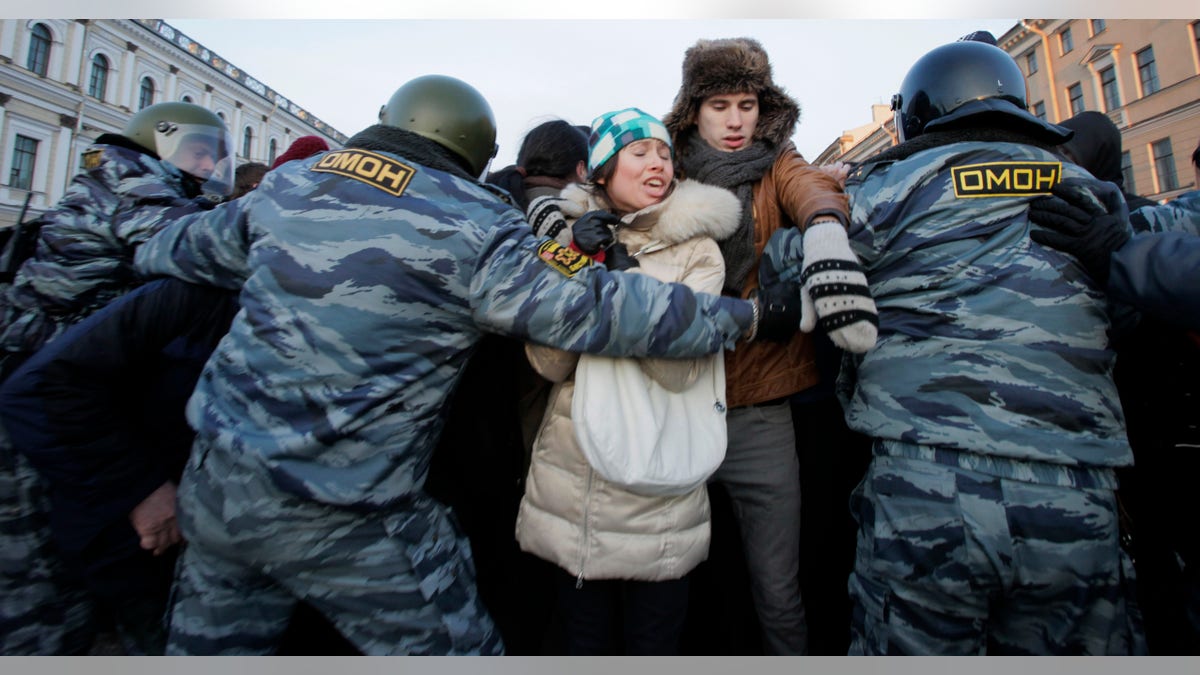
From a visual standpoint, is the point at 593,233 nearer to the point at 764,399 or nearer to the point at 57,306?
the point at 764,399

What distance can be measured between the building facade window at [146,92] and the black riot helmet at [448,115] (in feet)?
107

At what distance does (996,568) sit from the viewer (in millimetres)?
1351

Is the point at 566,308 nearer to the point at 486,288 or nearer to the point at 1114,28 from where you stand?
the point at 486,288

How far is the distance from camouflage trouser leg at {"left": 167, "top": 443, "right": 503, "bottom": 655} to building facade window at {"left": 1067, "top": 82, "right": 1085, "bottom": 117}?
27.4 m

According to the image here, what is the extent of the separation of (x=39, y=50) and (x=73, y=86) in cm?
141

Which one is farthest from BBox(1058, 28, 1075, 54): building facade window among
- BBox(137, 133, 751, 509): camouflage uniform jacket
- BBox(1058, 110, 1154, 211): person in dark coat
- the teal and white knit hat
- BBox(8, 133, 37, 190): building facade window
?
BBox(8, 133, 37, 190): building facade window

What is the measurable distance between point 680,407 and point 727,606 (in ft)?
4.37

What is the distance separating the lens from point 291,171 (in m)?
1.55

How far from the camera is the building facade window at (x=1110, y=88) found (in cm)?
1759

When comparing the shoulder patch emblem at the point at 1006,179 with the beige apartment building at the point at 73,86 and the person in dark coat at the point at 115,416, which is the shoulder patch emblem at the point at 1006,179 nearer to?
the person in dark coat at the point at 115,416

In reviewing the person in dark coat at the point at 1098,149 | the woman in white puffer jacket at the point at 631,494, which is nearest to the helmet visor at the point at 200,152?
the woman in white puffer jacket at the point at 631,494

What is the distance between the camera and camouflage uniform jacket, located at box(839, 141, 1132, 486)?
1.39 m

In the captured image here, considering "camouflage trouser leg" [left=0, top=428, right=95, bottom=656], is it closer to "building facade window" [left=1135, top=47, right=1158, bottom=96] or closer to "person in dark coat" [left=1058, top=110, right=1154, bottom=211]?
"person in dark coat" [left=1058, top=110, right=1154, bottom=211]

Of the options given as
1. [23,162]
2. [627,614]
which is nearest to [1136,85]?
[627,614]
